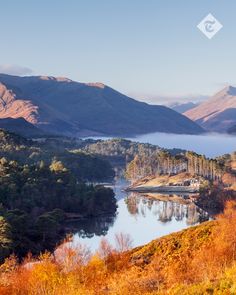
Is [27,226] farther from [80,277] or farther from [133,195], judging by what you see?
[133,195]

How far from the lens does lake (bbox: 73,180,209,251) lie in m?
72.2

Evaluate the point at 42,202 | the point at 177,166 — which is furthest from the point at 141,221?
the point at 177,166

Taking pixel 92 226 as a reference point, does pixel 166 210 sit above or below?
above

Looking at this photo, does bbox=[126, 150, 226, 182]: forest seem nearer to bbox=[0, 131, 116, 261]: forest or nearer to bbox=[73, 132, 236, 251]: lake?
bbox=[73, 132, 236, 251]: lake

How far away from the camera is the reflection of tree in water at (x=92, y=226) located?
74.6 meters

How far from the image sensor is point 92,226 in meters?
79.9

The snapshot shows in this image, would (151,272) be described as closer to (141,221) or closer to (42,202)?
(141,221)

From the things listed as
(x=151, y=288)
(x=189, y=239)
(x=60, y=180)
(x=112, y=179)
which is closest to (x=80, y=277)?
(x=151, y=288)

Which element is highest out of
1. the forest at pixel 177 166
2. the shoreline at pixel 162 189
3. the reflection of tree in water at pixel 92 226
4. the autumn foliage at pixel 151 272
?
the forest at pixel 177 166

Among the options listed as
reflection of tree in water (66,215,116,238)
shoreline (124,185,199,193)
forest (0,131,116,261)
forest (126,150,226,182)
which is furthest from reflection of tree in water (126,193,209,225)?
forest (126,150,226,182)

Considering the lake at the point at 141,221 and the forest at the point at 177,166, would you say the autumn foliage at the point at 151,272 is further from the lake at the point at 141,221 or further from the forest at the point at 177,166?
the forest at the point at 177,166

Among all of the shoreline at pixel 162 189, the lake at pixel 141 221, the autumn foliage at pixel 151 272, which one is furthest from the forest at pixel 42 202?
the shoreline at pixel 162 189

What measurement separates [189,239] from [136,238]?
24.4 metres

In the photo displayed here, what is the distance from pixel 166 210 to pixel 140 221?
425 inches
